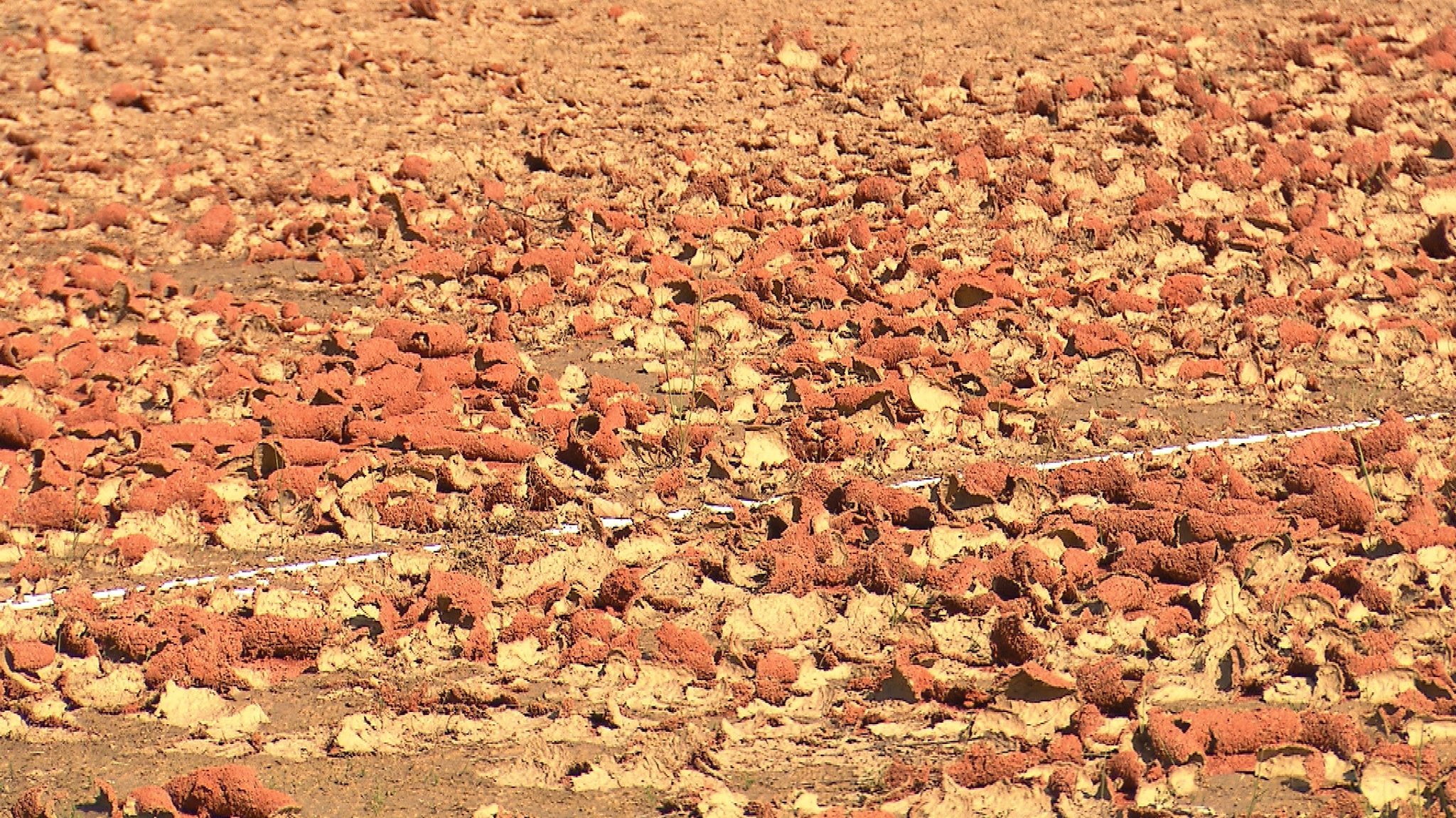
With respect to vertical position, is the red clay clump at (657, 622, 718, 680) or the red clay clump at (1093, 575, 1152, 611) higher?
the red clay clump at (1093, 575, 1152, 611)

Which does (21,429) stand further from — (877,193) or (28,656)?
(877,193)

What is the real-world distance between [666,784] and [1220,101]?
4.23 meters

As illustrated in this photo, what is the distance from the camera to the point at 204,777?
3.39 m

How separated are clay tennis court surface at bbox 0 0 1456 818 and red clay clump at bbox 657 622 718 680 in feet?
0.03

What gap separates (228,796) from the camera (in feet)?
11.0

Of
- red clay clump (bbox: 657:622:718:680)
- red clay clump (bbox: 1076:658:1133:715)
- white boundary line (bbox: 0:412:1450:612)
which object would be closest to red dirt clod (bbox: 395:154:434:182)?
white boundary line (bbox: 0:412:1450:612)

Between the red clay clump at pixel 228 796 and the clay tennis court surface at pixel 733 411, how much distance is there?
11mm

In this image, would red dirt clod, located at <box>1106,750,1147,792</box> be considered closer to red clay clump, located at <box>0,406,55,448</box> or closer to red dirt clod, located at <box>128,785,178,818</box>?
red dirt clod, located at <box>128,785,178,818</box>

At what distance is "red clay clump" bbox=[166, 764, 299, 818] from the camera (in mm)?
3357

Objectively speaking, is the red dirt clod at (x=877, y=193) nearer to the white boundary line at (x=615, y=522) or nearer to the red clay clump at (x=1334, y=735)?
the white boundary line at (x=615, y=522)

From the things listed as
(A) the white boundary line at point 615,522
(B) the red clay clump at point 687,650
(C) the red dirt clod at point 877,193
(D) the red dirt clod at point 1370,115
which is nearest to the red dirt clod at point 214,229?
(A) the white boundary line at point 615,522

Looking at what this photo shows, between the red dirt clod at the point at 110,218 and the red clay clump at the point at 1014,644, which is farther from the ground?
the red clay clump at the point at 1014,644

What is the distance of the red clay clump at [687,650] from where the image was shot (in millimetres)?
3766

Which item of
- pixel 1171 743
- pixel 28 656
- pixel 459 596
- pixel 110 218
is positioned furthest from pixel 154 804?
pixel 110 218
